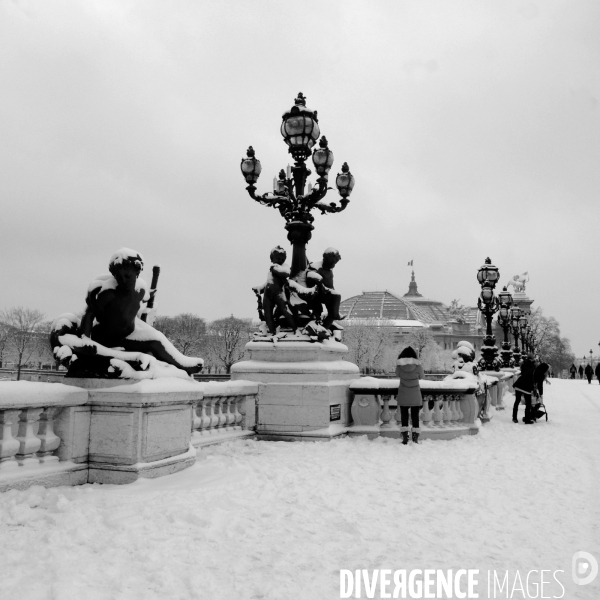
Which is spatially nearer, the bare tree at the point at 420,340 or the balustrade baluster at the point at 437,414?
the balustrade baluster at the point at 437,414

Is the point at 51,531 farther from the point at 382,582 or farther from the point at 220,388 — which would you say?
the point at 220,388

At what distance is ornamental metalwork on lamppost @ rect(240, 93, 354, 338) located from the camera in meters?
11.3

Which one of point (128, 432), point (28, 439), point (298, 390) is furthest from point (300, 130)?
point (28, 439)

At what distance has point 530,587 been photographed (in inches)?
151

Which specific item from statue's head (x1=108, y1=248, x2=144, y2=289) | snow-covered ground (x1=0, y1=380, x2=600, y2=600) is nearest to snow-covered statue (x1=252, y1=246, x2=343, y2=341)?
snow-covered ground (x1=0, y1=380, x2=600, y2=600)

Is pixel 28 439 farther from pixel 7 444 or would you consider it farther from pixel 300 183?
pixel 300 183

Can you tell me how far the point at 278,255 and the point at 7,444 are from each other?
6543mm

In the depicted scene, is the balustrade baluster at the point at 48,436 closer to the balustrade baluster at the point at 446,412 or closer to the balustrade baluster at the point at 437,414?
the balustrade baluster at the point at 437,414

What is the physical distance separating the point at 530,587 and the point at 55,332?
16.7 ft

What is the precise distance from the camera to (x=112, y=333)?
6.74m

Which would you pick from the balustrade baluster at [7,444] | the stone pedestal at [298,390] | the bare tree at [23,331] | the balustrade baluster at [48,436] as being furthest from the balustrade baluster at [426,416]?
the bare tree at [23,331]

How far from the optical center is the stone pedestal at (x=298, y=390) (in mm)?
10109

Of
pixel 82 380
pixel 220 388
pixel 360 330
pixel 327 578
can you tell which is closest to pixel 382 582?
pixel 327 578

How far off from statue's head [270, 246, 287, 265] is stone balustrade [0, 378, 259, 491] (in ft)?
15.1
